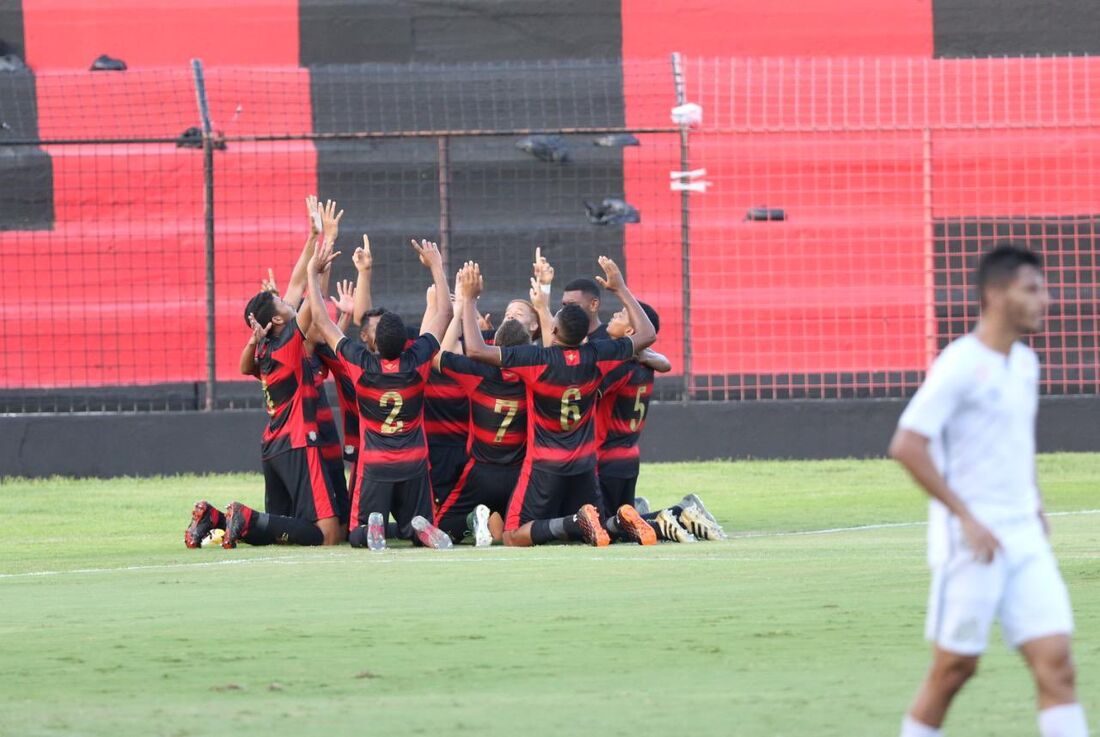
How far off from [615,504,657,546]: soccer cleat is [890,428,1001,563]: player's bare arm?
Answer: 6195 mm

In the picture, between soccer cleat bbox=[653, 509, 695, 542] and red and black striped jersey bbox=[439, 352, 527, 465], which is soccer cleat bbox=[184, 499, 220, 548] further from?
soccer cleat bbox=[653, 509, 695, 542]

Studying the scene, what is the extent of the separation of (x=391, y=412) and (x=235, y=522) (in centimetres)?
116

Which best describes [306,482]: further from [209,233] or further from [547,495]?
[209,233]

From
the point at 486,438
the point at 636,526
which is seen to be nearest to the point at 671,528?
the point at 636,526

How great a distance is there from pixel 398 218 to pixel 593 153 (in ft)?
7.02

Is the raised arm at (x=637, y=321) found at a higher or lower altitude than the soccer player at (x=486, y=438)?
higher

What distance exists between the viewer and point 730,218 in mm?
17859

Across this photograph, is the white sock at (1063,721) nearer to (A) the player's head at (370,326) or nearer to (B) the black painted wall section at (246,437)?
(A) the player's head at (370,326)

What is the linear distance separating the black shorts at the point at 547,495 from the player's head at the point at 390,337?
3.60 feet

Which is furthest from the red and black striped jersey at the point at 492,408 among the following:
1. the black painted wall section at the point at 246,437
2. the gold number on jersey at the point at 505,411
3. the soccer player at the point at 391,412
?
the black painted wall section at the point at 246,437

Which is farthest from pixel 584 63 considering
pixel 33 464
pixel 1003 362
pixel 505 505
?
pixel 1003 362

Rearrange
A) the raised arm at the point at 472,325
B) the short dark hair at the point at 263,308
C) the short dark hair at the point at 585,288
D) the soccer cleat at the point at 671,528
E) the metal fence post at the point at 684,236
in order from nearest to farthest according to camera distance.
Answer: the raised arm at the point at 472,325
the soccer cleat at the point at 671,528
the short dark hair at the point at 263,308
the short dark hair at the point at 585,288
the metal fence post at the point at 684,236

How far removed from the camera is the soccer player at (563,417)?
10.7 m

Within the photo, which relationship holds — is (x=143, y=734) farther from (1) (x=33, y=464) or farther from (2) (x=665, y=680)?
(1) (x=33, y=464)
